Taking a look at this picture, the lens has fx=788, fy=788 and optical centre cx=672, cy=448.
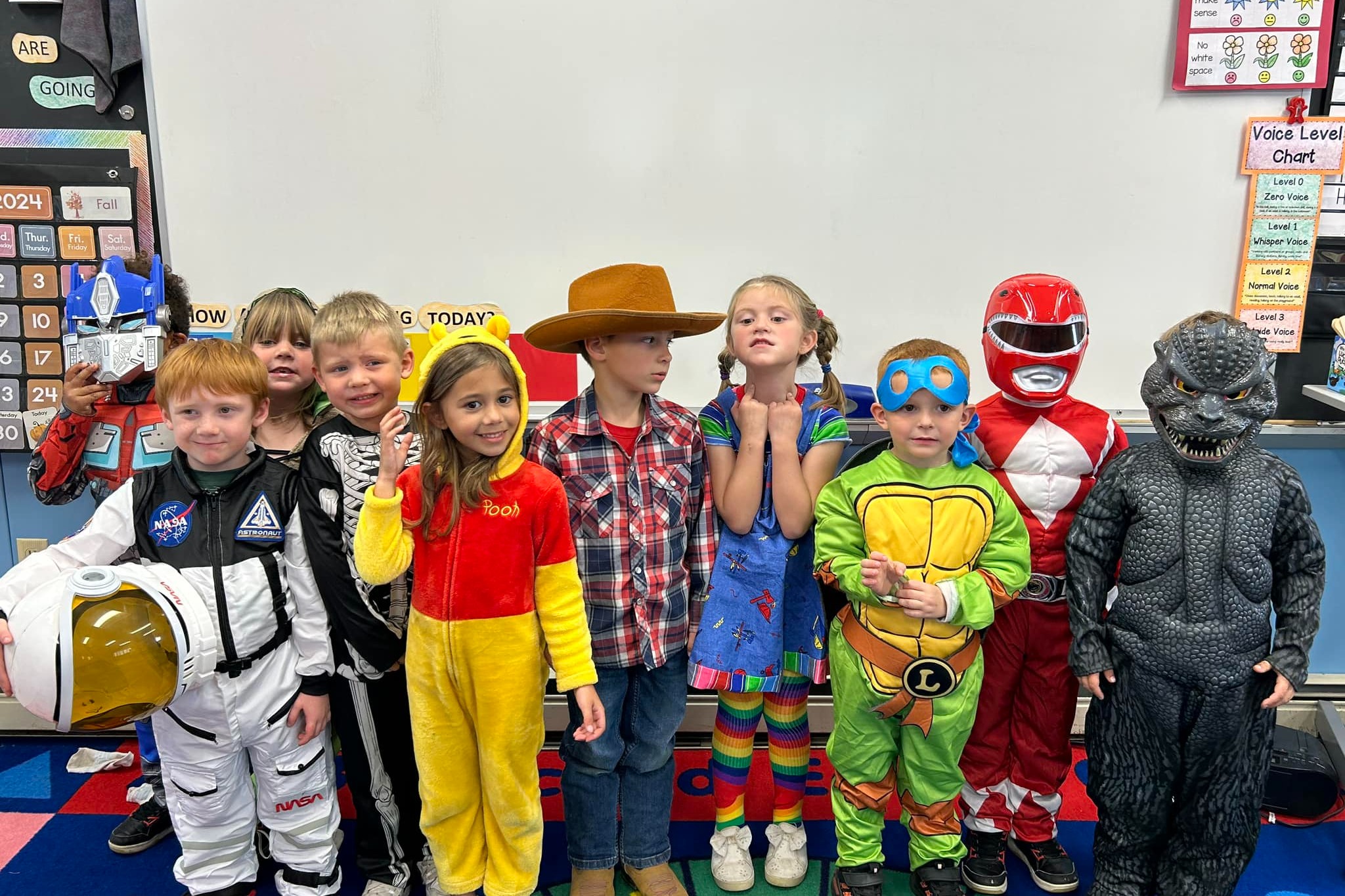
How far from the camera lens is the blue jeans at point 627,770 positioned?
1927 millimetres

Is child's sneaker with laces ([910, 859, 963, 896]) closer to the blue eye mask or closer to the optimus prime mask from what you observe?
the blue eye mask

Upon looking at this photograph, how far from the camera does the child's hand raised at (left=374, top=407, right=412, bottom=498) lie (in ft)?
5.09

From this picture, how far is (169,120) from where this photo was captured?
254 centimetres

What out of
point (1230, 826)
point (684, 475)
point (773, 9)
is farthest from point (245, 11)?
point (1230, 826)

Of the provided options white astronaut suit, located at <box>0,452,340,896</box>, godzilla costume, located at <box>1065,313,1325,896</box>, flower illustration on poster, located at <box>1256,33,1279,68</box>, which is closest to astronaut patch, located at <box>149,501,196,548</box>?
white astronaut suit, located at <box>0,452,340,896</box>

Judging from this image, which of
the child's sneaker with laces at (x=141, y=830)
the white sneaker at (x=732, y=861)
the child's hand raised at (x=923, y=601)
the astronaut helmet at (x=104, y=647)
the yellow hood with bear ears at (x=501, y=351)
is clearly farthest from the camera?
the child's sneaker with laces at (x=141, y=830)

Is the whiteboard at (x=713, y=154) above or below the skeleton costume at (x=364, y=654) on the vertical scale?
above

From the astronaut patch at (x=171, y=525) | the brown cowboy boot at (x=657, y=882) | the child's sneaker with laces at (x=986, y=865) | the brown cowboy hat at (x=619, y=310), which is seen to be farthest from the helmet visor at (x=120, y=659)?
the child's sneaker with laces at (x=986, y=865)

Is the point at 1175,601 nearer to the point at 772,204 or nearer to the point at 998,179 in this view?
the point at 998,179

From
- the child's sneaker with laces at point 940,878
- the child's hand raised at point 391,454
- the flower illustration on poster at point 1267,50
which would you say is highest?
the flower illustration on poster at point 1267,50

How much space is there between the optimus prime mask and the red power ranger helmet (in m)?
2.22

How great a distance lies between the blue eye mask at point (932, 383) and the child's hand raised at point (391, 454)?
1077 mm

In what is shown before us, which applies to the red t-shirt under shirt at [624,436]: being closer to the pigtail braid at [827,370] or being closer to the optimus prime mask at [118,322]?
the pigtail braid at [827,370]

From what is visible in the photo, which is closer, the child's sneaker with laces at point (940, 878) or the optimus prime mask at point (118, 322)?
the child's sneaker with laces at point (940, 878)
